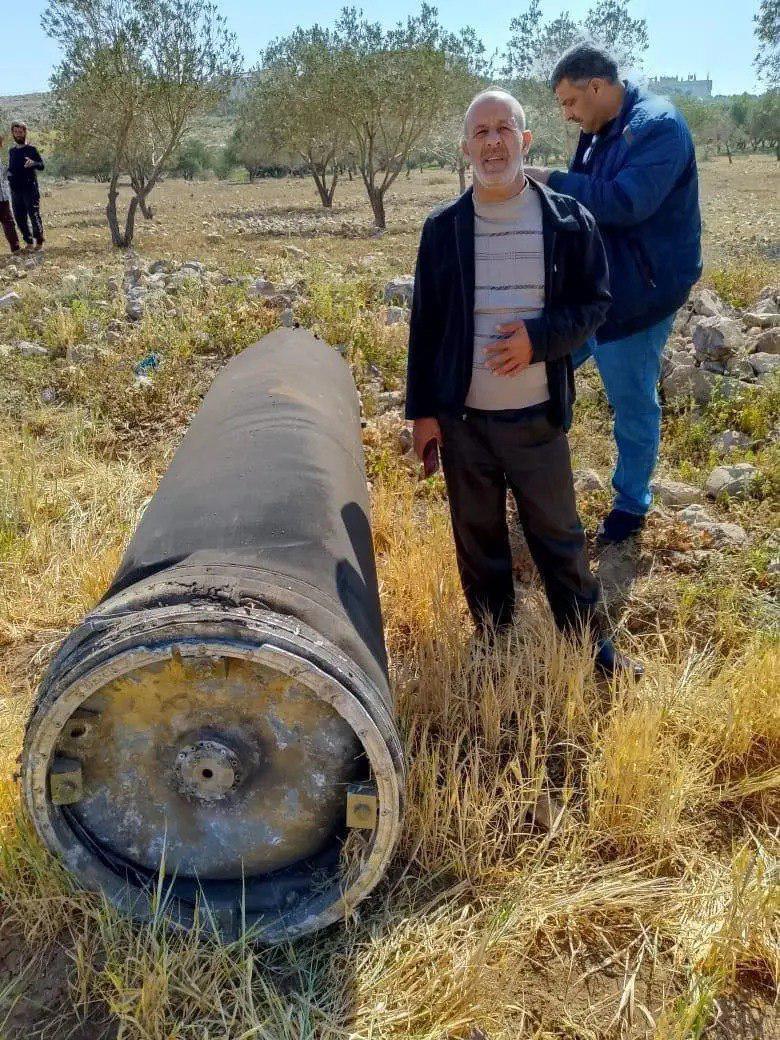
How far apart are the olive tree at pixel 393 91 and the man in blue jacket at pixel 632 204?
15.4 meters

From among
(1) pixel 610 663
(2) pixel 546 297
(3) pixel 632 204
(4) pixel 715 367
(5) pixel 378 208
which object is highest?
(3) pixel 632 204

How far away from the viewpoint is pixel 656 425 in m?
3.45

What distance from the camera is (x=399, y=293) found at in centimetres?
749

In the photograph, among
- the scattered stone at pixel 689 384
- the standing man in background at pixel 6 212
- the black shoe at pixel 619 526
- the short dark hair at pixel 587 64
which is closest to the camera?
the short dark hair at pixel 587 64

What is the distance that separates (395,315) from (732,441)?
3244mm

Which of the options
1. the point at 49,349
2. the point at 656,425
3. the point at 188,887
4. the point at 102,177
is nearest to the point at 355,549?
the point at 188,887

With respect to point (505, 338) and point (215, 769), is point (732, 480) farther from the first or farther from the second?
point (215, 769)

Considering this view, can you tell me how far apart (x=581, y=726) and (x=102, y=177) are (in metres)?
42.3

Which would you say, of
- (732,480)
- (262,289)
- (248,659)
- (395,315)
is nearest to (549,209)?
(248,659)

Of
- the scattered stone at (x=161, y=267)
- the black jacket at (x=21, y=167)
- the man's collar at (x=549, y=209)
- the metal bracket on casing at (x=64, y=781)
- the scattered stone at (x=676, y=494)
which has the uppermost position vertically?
the black jacket at (x=21, y=167)

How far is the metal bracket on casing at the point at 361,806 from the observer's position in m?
1.93

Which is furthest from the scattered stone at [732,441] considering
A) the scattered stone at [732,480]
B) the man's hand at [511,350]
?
the man's hand at [511,350]

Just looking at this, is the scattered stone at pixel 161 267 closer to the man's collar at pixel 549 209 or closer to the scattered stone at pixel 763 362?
the scattered stone at pixel 763 362

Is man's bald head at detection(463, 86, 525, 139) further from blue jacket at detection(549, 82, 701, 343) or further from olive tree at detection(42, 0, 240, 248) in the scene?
olive tree at detection(42, 0, 240, 248)
